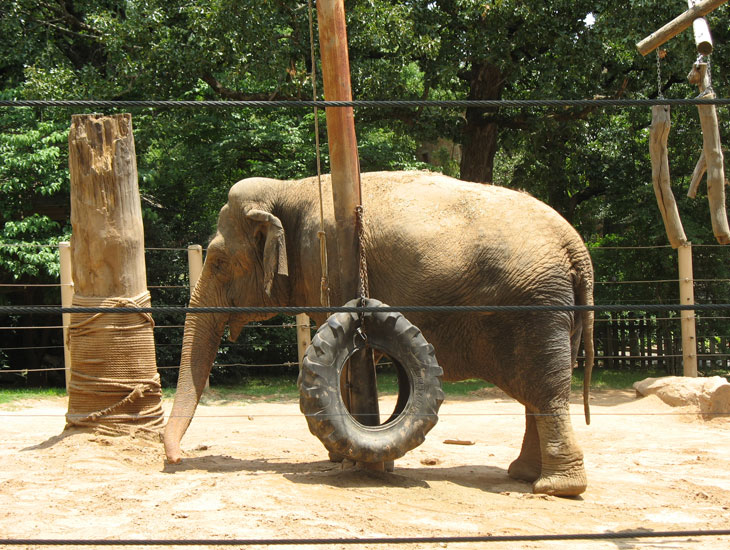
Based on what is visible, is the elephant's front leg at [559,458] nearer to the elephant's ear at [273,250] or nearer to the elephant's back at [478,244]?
the elephant's back at [478,244]

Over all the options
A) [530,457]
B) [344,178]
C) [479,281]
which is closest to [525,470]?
[530,457]

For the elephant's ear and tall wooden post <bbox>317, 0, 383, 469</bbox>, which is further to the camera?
the elephant's ear

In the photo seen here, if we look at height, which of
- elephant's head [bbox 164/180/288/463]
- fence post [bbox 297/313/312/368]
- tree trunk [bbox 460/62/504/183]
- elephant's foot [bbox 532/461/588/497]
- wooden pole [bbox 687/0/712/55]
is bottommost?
elephant's foot [bbox 532/461/588/497]

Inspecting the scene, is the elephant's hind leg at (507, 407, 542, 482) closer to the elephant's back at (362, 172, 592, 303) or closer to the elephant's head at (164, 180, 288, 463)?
the elephant's back at (362, 172, 592, 303)

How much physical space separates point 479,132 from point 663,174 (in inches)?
294

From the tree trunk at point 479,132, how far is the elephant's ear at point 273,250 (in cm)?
679

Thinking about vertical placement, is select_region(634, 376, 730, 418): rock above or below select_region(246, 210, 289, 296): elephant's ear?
below

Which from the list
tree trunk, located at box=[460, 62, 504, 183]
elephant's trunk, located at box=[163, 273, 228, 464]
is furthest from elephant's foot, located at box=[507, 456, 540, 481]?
tree trunk, located at box=[460, 62, 504, 183]

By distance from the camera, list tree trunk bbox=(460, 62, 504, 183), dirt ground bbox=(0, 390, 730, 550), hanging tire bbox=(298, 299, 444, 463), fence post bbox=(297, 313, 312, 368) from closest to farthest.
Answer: dirt ground bbox=(0, 390, 730, 550) → hanging tire bbox=(298, 299, 444, 463) → fence post bbox=(297, 313, 312, 368) → tree trunk bbox=(460, 62, 504, 183)

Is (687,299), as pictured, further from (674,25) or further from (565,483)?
(565,483)

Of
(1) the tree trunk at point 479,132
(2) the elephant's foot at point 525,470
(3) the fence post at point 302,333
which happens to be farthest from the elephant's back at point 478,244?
(1) the tree trunk at point 479,132

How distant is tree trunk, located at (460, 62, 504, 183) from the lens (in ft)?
40.7

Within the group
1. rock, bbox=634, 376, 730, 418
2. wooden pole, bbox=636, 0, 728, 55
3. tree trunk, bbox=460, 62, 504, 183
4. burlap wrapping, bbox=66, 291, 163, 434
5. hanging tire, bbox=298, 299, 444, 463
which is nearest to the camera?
hanging tire, bbox=298, 299, 444, 463

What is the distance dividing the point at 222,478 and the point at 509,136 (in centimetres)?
965
